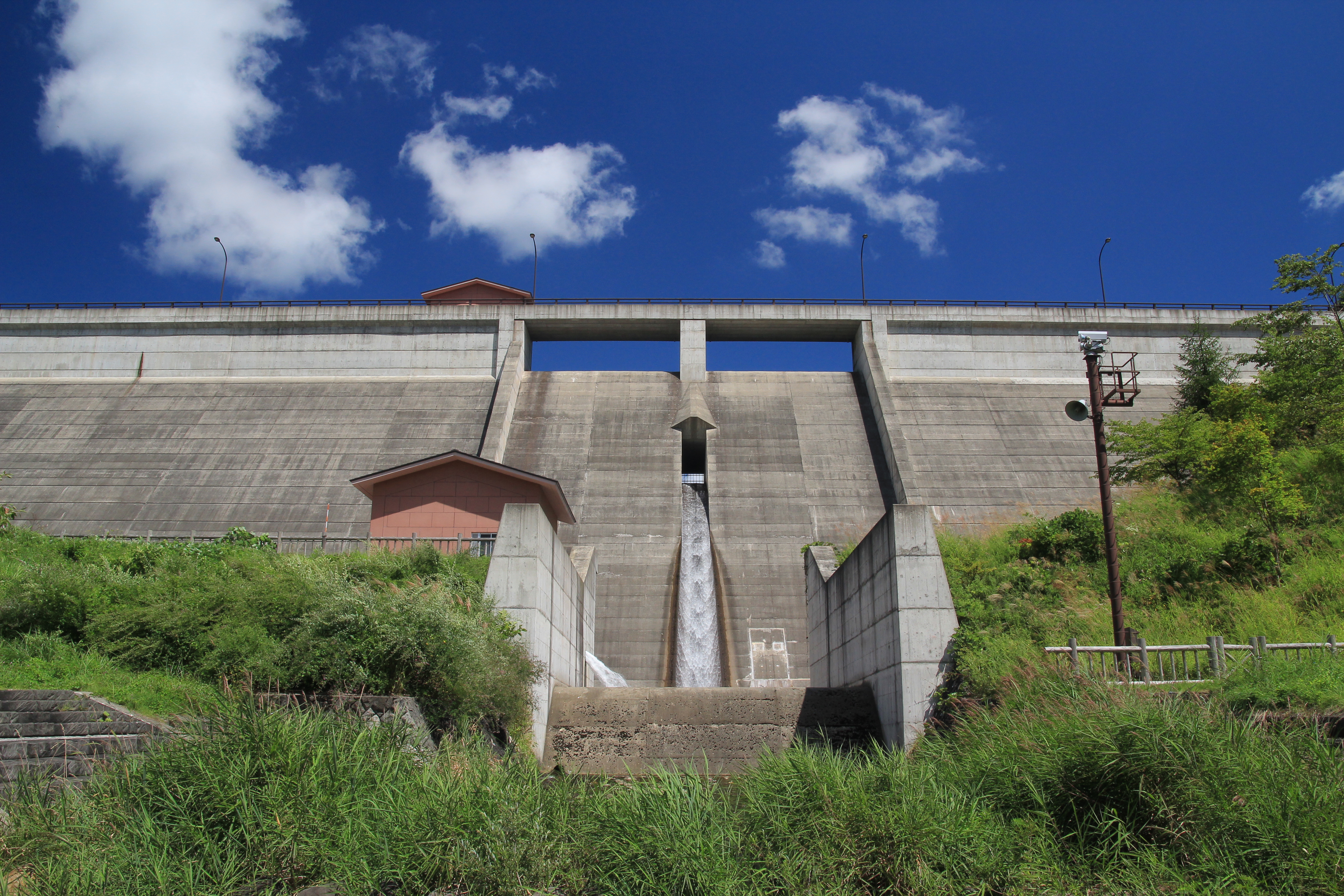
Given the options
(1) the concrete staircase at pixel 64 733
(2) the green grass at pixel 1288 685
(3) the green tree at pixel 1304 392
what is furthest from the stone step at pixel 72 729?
(3) the green tree at pixel 1304 392

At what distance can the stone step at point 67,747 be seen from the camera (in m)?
7.16

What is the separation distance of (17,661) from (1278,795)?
1227 centimetres

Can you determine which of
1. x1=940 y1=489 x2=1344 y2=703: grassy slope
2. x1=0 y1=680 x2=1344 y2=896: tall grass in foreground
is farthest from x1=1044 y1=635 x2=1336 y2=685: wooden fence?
x1=0 y1=680 x2=1344 y2=896: tall grass in foreground

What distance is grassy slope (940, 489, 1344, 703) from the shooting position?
34.4ft

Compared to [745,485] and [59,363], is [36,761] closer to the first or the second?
[745,485]

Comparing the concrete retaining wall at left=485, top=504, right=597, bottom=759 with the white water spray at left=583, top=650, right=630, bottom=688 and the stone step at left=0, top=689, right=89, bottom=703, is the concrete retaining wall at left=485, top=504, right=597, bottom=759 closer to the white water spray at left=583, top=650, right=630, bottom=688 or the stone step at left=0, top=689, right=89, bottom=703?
the white water spray at left=583, top=650, right=630, bottom=688

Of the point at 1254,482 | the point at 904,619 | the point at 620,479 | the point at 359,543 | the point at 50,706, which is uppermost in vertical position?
the point at 620,479

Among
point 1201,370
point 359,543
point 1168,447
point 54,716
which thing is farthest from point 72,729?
point 1201,370

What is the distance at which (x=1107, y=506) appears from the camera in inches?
448

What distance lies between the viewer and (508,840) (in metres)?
5.65

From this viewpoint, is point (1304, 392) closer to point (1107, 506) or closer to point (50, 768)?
point (1107, 506)

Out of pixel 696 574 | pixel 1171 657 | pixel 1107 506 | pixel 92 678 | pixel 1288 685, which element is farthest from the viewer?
pixel 696 574

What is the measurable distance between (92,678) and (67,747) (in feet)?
8.94

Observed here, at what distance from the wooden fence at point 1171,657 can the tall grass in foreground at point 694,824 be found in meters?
2.54
